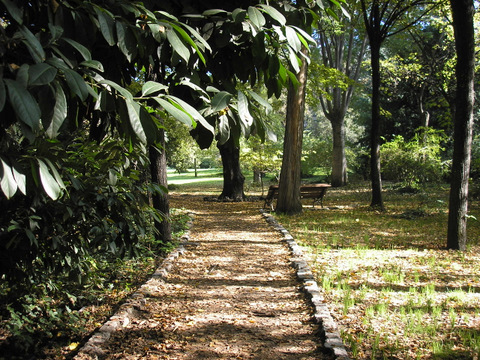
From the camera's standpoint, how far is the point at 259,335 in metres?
3.62

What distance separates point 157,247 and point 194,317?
9.63ft

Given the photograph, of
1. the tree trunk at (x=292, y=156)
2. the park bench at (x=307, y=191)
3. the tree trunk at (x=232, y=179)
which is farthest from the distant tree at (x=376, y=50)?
the tree trunk at (x=232, y=179)

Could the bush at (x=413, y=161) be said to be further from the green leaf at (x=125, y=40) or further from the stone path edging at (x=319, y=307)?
the green leaf at (x=125, y=40)

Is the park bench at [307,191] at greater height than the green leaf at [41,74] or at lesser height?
lesser

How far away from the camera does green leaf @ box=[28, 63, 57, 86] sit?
1063 millimetres

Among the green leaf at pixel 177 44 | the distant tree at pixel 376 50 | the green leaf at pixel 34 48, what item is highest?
the distant tree at pixel 376 50

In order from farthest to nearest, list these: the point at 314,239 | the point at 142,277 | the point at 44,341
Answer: the point at 314,239 → the point at 142,277 → the point at 44,341

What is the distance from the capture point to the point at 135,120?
1.20 meters

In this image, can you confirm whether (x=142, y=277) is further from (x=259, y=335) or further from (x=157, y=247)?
(x=259, y=335)

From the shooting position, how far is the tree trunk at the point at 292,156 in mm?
11688

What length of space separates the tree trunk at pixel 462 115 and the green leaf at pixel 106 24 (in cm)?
683

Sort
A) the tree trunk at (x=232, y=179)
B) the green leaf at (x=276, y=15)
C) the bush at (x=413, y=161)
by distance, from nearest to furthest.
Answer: the green leaf at (x=276, y=15) < the bush at (x=413, y=161) < the tree trunk at (x=232, y=179)

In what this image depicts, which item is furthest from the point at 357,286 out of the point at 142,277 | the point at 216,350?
the point at 142,277

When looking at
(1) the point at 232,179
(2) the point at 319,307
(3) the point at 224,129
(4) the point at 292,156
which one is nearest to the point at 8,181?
(3) the point at 224,129
